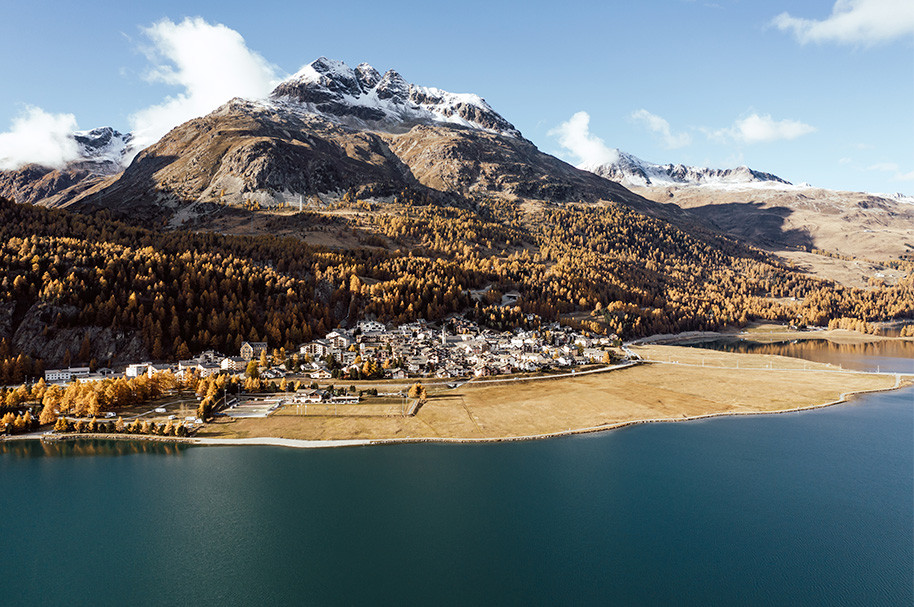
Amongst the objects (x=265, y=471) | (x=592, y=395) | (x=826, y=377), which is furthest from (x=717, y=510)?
(x=826, y=377)

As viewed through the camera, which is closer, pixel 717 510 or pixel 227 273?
pixel 717 510

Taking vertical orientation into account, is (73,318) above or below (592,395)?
above

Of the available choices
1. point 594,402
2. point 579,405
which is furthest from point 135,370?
point 594,402

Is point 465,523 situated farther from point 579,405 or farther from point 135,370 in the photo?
point 135,370

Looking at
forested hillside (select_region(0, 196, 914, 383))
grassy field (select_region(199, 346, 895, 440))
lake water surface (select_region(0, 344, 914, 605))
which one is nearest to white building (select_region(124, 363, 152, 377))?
forested hillside (select_region(0, 196, 914, 383))

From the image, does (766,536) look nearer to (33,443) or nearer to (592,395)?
(592,395)

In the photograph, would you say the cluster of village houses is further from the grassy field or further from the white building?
the grassy field

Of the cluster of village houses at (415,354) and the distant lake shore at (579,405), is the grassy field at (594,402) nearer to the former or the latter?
the distant lake shore at (579,405)
